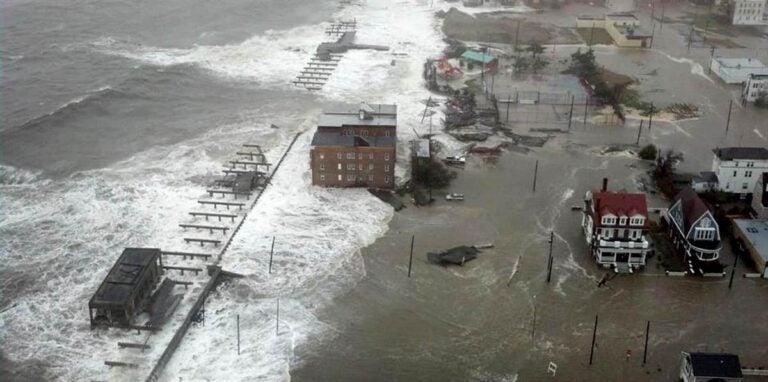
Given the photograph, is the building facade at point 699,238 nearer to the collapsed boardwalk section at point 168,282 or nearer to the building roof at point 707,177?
the building roof at point 707,177

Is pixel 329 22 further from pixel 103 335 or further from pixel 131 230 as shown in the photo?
pixel 103 335

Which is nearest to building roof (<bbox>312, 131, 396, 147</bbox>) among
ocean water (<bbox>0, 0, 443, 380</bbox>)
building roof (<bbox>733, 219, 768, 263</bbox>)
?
ocean water (<bbox>0, 0, 443, 380</bbox>)

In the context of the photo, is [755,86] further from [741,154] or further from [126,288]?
[126,288]

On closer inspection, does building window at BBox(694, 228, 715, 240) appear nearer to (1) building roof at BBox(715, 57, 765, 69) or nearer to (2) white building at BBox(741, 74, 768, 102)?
(2) white building at BBox(741, 74, 768, 102)

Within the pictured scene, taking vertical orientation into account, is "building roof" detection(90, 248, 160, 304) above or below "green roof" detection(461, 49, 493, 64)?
below

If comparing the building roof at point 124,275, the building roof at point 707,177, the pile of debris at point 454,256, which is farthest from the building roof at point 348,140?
the building roof at point 707,177
